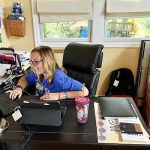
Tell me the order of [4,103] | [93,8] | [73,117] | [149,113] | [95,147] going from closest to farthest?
[95,147], [73,117], [4,103], [149,113], [93,8]

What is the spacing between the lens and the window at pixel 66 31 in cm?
290

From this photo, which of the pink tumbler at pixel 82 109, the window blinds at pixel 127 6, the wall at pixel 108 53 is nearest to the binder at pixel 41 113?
the pink tumbler at pixel 82 109

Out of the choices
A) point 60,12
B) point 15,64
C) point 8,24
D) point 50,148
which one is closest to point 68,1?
point 60,12

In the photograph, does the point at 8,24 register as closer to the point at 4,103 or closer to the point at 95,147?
the point at 4,103

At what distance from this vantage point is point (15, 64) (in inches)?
87.0

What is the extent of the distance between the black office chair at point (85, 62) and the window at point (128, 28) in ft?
3.72

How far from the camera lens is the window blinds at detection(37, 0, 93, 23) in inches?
104

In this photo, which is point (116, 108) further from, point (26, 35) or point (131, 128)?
point (26, 35)

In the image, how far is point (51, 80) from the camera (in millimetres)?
1581

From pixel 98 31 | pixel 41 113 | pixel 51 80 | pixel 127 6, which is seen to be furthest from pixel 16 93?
pixel 127 6

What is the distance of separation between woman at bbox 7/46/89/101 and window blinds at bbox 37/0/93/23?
1261mm

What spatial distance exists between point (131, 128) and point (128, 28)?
202 cm

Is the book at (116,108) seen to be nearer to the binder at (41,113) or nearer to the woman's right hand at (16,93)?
the binder at (41,113)

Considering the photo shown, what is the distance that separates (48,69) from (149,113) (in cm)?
155
